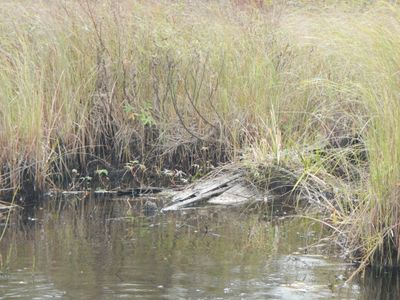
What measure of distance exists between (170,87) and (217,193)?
1.51 metres

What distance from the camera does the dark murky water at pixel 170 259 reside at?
203 inches

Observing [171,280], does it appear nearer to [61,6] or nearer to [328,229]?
[328,229]

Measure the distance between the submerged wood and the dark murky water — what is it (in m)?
0.26

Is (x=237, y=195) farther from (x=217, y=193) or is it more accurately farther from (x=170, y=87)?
(x=170, y=87)

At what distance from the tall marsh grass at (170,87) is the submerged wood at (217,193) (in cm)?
17

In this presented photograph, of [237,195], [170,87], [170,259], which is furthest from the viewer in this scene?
[170,87]

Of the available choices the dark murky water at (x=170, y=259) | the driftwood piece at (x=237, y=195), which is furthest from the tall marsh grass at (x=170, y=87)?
the dark murky water at (x=170, y=259)

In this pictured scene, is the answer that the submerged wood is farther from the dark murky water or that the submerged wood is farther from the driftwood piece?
the dark murky water

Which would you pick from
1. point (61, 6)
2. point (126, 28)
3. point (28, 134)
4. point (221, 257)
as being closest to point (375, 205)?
point (221, 257)

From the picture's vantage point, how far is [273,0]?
10.4 m

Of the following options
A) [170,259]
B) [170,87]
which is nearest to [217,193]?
[170,87]

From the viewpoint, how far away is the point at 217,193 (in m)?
7.72

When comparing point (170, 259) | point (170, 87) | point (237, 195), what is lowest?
point (170, 259)

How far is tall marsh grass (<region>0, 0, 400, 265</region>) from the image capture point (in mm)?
7672
